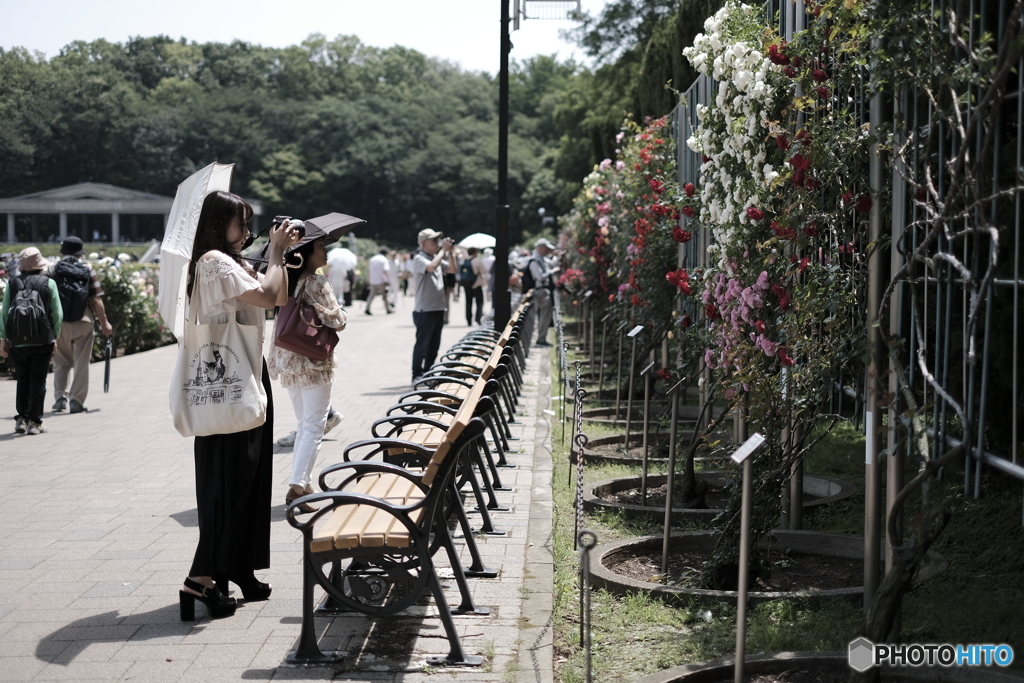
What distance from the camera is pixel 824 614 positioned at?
14.6 feet

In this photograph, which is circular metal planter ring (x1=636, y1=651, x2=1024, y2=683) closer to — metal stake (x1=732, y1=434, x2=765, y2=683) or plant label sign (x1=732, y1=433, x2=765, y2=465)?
metal stake (x1=732, y1=434, x2=765, y2=683)

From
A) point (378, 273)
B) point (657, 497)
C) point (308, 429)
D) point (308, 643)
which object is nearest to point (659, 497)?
point (657, 497)

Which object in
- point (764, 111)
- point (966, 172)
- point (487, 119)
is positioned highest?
point (487, 119)

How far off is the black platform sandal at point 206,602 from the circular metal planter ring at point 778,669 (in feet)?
6.10

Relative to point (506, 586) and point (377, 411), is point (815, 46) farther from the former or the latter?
point (377, 411)

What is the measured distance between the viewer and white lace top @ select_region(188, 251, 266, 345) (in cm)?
452

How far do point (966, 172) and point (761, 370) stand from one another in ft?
5.87

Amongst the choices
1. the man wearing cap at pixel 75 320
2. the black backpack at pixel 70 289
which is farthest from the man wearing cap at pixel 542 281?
the black backpack at pixel 70 289

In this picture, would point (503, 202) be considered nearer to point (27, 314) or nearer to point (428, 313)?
point (428, 313)

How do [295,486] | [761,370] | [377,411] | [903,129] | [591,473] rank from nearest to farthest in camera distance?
[903,129]
[761,370]
[295,486]
[591,473]
[377,411]

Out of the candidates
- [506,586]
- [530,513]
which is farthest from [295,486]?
[506,586]

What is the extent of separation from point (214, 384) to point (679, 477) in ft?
11.6

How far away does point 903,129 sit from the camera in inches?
156

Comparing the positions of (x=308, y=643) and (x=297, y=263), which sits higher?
(x=297, y=263)
